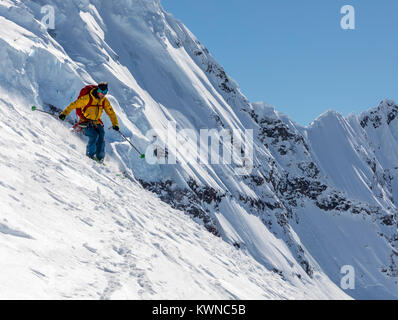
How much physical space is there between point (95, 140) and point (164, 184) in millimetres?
22627

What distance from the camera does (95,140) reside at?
13703 millimetres

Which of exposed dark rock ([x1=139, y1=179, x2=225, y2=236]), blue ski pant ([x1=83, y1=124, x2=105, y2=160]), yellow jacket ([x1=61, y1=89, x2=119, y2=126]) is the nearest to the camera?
yellow jacket ([x1=61, y1=89, x2=119, y2=126])

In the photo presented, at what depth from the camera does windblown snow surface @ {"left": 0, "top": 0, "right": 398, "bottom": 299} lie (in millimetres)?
5660

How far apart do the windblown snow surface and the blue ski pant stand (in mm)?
770

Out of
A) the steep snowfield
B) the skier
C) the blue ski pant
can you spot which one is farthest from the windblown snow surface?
the skier

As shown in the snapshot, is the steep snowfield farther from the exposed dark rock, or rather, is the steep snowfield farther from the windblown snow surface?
the exposed dark rock

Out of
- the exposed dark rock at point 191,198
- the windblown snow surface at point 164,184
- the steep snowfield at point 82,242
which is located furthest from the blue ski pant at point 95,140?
the exposed dark rock at point 191,198

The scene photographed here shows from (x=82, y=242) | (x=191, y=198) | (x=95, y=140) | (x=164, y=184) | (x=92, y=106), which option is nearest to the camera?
(x=82, y=242)

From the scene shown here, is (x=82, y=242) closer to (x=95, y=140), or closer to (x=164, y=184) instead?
(x=95, y=140)

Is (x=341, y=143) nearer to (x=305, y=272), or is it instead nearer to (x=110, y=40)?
(x=305, y=272)

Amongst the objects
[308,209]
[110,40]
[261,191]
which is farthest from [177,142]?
[308,209]

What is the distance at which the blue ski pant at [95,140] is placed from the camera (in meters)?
13.4

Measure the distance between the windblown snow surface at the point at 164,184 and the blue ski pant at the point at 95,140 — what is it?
0.77 m

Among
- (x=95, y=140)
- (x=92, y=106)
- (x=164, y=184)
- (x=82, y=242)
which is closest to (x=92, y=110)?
(x=92, y=106)
